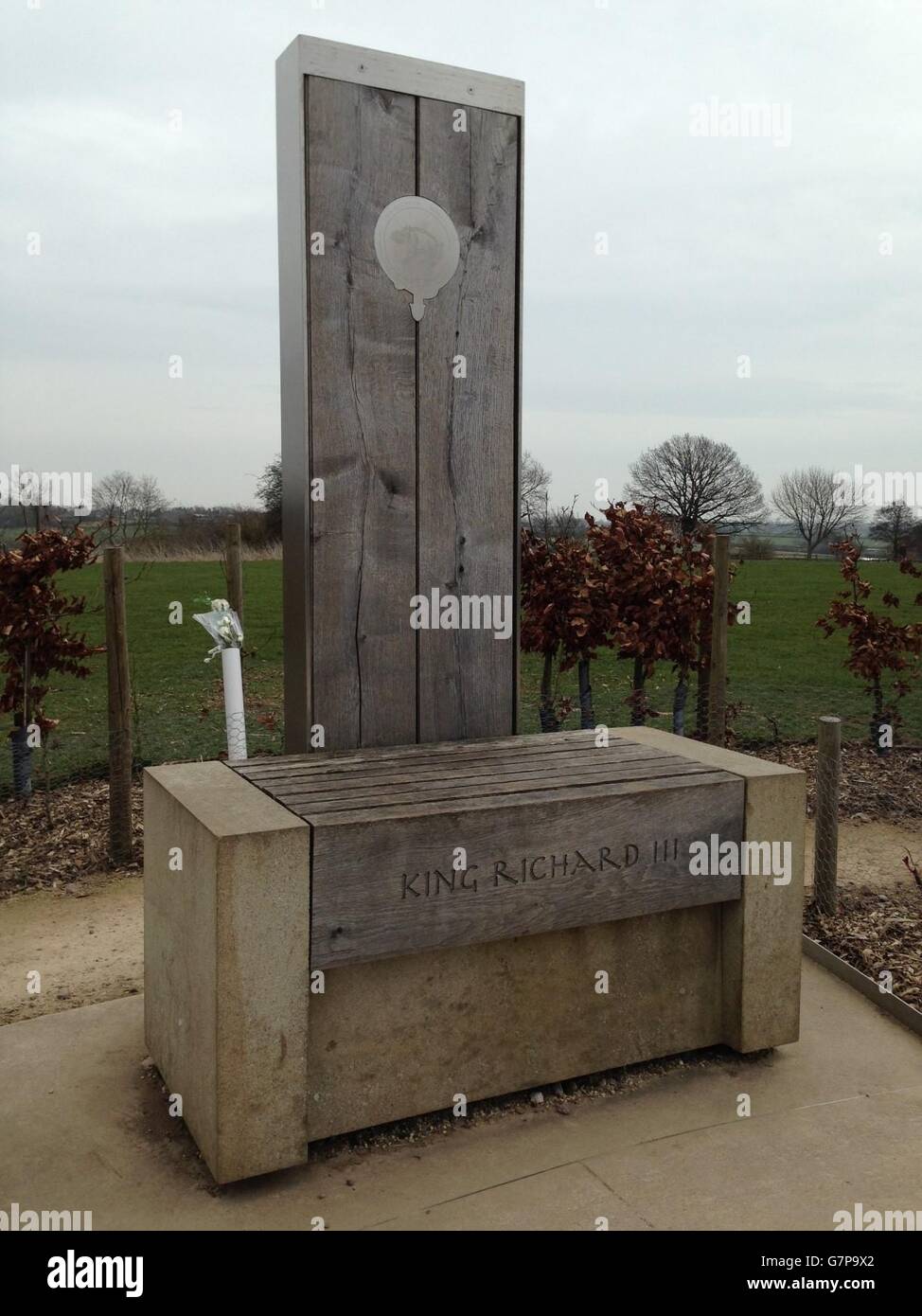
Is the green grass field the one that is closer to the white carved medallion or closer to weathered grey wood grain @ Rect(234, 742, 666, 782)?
weathered grey wood grain @ Rect(234, 742, 666, 782)

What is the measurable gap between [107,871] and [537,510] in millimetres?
4393

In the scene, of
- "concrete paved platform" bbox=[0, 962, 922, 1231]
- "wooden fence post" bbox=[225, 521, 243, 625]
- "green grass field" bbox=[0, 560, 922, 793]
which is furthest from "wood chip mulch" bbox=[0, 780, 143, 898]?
"concrete paved platform" bbox=[0, 962, 922, 1231]

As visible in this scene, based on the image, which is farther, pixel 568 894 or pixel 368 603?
pixel 368 603

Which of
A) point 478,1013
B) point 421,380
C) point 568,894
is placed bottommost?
point 478,1013

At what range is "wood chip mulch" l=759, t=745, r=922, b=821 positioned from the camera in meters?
6.50

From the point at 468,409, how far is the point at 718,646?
3.35 m

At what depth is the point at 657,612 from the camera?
7070 millimetres

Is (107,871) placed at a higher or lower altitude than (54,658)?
lower

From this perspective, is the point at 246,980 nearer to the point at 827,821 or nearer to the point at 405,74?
the point at 405,74

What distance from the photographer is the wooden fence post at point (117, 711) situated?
5559 mm

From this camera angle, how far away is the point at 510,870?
9.30 feet

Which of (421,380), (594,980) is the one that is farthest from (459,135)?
(594,980)
